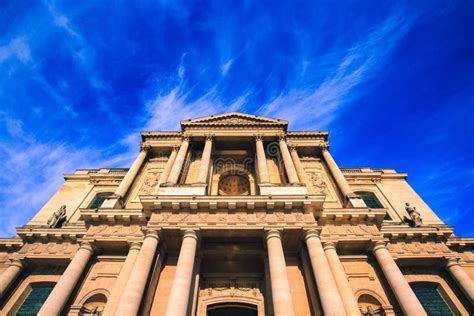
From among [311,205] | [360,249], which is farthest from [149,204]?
[360,249]

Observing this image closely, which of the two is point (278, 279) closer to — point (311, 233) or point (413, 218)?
point (311, 233)

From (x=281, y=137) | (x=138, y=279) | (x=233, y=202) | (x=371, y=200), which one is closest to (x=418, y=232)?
(x=371, y=200)

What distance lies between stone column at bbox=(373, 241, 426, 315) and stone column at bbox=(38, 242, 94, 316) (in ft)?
50.7

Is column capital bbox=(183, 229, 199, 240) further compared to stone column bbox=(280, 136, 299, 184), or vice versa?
Result: stone column bbox=(280, 136, 299, 184)

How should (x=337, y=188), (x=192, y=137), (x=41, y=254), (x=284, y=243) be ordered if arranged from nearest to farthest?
(x=284, y=243) → (x=41, y=254) → (x=337, y=188) → (x=192, y=137)

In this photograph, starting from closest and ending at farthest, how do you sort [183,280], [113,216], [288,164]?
[183,280]
[113,216]
[288,164]

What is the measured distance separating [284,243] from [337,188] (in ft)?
24.4

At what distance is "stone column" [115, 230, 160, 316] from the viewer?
10789 mm

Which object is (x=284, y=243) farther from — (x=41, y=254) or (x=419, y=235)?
(x=41, y=254)

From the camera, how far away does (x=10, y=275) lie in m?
15.1

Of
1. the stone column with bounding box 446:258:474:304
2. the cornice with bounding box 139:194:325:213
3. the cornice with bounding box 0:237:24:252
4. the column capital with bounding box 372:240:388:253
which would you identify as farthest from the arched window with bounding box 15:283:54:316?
the stone column with bounding box 446:258:474:304

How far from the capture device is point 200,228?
44.3 ft

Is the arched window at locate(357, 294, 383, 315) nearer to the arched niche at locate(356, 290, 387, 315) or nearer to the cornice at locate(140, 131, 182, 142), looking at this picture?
the arched niche at locate(356, 290, 387, 315)

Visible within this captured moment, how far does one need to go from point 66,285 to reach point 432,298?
776 inches
